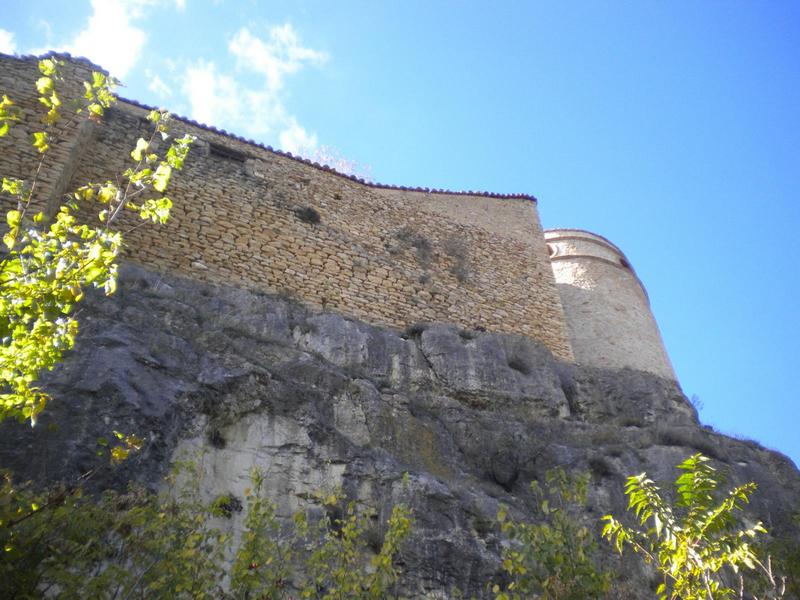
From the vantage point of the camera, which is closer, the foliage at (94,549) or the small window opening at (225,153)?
the foliage at (94,549)

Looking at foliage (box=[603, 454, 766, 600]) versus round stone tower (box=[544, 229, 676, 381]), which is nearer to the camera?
foliage (box=[603, 454, 766, 600])

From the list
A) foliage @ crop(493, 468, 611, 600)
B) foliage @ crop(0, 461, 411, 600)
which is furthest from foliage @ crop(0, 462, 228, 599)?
foliage @ crop(493, 468, 611, 600)

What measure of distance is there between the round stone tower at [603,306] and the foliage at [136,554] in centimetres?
1102

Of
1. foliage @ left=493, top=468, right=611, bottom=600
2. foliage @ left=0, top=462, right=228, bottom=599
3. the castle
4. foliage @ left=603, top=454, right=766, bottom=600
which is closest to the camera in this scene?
foliage @ left=0, top=462, right=228, bottom=599

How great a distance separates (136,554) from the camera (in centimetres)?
408

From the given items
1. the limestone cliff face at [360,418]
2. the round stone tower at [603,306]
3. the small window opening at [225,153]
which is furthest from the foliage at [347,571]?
the round stone tower at [603,306]

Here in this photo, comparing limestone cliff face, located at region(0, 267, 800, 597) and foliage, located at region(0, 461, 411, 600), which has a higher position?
limestone cliff face, located at region(0, 267, 800, 597)

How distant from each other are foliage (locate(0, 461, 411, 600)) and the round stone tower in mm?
11019

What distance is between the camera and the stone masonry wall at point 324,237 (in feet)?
36.1

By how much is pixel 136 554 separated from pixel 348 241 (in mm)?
9235

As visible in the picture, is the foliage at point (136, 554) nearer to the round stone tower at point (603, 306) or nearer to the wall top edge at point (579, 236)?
the round stone tower at point (603, 306)

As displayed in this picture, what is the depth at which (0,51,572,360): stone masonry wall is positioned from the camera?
11.0 meters

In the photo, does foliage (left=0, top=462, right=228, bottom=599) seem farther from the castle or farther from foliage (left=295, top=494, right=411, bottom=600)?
the castle

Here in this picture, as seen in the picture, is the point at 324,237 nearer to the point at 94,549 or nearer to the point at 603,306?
the point at 603,306
